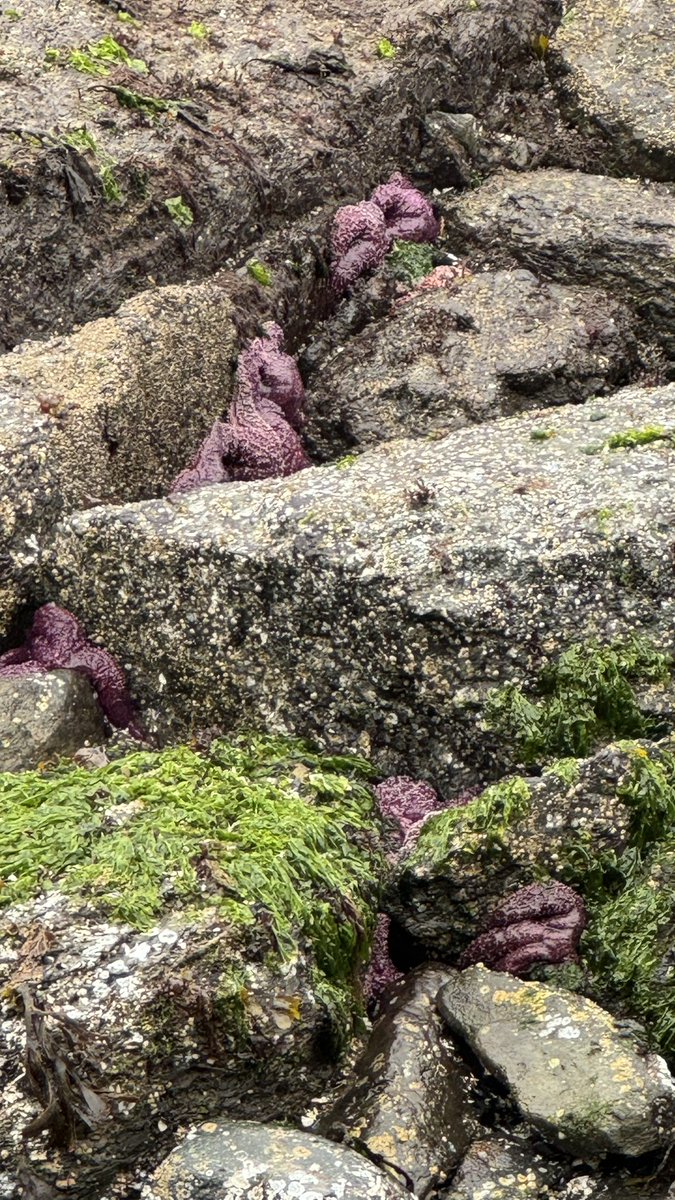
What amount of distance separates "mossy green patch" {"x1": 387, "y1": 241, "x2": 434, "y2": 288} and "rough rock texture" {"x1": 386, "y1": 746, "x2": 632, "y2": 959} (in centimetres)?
342

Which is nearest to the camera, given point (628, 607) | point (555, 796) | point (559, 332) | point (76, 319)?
point (555, 796)

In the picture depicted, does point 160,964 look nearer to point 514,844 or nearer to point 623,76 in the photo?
point 514,844

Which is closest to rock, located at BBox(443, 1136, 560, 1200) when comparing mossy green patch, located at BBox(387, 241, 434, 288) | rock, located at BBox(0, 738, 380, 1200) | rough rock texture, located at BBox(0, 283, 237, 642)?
rock, located at BBox(0, 738, 380, 1200)

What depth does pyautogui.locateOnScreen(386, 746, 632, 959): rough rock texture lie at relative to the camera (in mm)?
4355

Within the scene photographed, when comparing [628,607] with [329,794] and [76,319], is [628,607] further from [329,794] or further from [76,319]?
[76,319]

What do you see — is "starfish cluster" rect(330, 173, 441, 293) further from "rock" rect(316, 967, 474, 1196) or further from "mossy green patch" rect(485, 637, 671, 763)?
"rock" rect(316, 967, 474, 1196)

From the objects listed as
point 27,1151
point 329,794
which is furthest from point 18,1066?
point 329,794

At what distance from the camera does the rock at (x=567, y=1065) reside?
3.73 metres

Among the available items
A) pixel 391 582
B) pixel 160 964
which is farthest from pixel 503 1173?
pixel 391 582

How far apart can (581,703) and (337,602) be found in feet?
3.11

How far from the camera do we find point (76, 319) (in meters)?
6.12

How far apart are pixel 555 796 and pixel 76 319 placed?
3.20m

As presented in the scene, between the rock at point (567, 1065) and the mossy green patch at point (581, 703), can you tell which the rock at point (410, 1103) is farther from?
the mossy green patch at point (581, 703)

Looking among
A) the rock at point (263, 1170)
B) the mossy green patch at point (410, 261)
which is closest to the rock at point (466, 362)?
the mossy green patch at point (410, 261)
